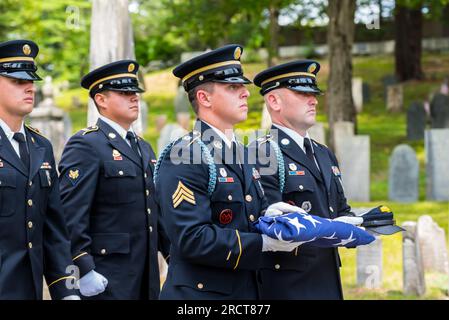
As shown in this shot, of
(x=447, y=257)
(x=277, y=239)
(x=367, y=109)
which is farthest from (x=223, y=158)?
(x=367, y=109)

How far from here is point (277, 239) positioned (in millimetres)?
4809

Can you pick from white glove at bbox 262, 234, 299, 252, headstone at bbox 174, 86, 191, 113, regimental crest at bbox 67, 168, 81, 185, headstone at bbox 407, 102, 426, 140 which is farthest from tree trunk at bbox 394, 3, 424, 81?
white glove at bbox 262, 234, 299, 252

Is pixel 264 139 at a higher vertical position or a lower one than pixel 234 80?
lower

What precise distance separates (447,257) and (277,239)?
6.53 meters

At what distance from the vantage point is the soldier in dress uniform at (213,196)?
4711mm

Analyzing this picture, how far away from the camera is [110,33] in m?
10.2

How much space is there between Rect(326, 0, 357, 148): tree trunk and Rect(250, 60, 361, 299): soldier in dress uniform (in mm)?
15627

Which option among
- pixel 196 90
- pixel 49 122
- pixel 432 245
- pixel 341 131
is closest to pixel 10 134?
pixel 196 90

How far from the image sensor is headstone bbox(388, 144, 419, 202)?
53.7ft

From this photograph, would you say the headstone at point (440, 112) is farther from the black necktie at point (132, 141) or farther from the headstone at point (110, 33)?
the black necktie at point (132, 141)

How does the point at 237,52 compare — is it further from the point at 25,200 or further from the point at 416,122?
the point at 416,122

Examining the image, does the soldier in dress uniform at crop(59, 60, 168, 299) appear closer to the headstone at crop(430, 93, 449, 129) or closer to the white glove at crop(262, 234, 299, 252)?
the white glove at crop(262, 234, 299, 252)

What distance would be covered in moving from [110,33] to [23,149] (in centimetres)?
497
